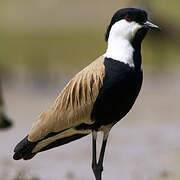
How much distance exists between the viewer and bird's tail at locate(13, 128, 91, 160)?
7.81m

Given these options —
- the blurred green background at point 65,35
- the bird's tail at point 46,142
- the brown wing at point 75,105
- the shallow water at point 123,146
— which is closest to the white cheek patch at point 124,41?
the brown wing at point 75,105

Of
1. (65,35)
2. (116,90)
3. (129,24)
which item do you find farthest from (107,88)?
(65,35)

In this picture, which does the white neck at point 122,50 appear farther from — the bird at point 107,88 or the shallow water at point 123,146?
the shallow water at point 123,146

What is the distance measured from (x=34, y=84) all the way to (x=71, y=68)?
1.53m

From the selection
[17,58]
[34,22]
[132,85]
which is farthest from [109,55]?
[34,22]

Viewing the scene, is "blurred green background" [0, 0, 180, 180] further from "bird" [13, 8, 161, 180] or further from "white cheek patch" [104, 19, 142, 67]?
"white cheek patch" [104, 19, 142, 67]

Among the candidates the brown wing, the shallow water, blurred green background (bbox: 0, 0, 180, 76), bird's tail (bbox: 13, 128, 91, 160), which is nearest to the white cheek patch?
the brown wing

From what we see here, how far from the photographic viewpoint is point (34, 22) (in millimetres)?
28391

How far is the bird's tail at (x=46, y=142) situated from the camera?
7812mm

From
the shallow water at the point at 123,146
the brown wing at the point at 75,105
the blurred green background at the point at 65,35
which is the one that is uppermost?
the brown wing at the point at 75,105

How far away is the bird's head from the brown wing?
287 mm

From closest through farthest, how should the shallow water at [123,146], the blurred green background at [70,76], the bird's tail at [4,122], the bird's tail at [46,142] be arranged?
the bird's tail at [46,142], the bird's tail at [4,122], the shallow water at [123,146], the blurred green background at [70,76]

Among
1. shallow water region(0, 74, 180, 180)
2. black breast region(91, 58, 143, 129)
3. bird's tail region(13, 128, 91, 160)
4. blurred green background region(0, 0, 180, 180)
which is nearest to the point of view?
black breast region(91, 58, 143, 129)

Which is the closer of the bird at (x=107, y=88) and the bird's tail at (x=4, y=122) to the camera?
the bird at (x=107, y=88)
